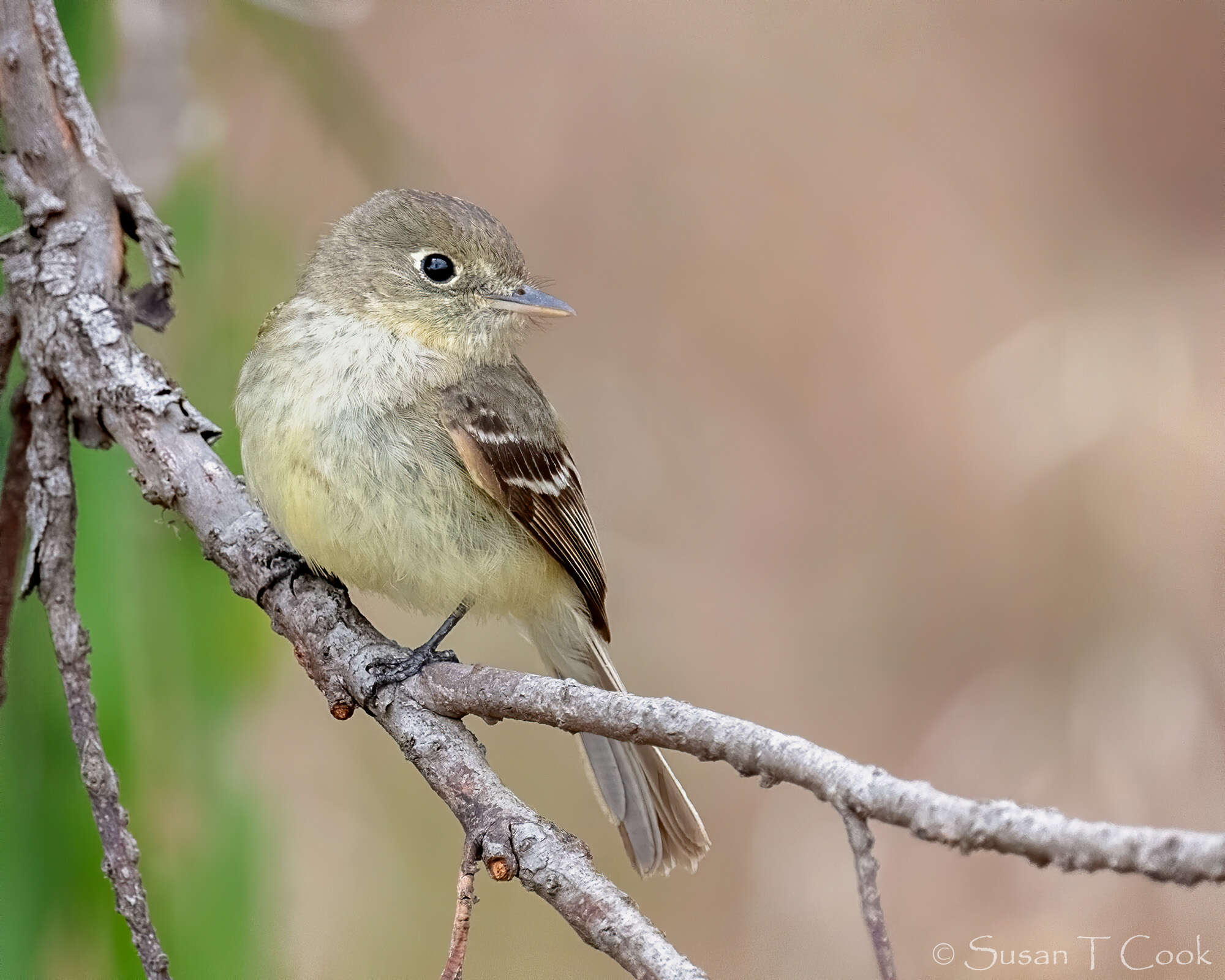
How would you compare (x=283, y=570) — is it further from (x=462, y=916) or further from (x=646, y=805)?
(x=462, y=916)

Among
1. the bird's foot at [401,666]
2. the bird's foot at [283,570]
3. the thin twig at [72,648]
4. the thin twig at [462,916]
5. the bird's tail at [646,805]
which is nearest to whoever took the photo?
the thin twig at [462,916]

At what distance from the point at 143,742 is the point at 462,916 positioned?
1.17 metres

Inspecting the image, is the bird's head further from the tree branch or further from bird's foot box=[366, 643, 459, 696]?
the tree branch

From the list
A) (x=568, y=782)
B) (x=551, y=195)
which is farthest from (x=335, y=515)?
(x=551, y=195)

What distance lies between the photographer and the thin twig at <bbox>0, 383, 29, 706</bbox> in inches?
97.3

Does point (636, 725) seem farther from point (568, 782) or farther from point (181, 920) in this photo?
point (568, 782)

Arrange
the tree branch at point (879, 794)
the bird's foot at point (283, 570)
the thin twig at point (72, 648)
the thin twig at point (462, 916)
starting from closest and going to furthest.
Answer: the tree branch at point (879, 794)
the thin twig at point (462, 916)
the thin twig at point (72, 648)
the bird's foot at point (283, 570)

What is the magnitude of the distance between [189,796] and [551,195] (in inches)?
111

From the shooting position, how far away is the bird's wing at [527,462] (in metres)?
2.68

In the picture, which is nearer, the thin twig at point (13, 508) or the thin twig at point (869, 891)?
the thin twig at point (869, 891)

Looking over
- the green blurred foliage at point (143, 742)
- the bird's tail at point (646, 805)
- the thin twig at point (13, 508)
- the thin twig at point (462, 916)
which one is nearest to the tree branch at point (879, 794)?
the thin twig at point (462, 916)

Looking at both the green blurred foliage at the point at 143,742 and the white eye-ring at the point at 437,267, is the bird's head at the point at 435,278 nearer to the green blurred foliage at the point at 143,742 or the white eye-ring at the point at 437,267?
the white eye-ring at the point at 437,267

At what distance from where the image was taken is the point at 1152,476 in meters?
3.82

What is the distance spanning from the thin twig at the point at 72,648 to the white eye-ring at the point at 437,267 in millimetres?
903
